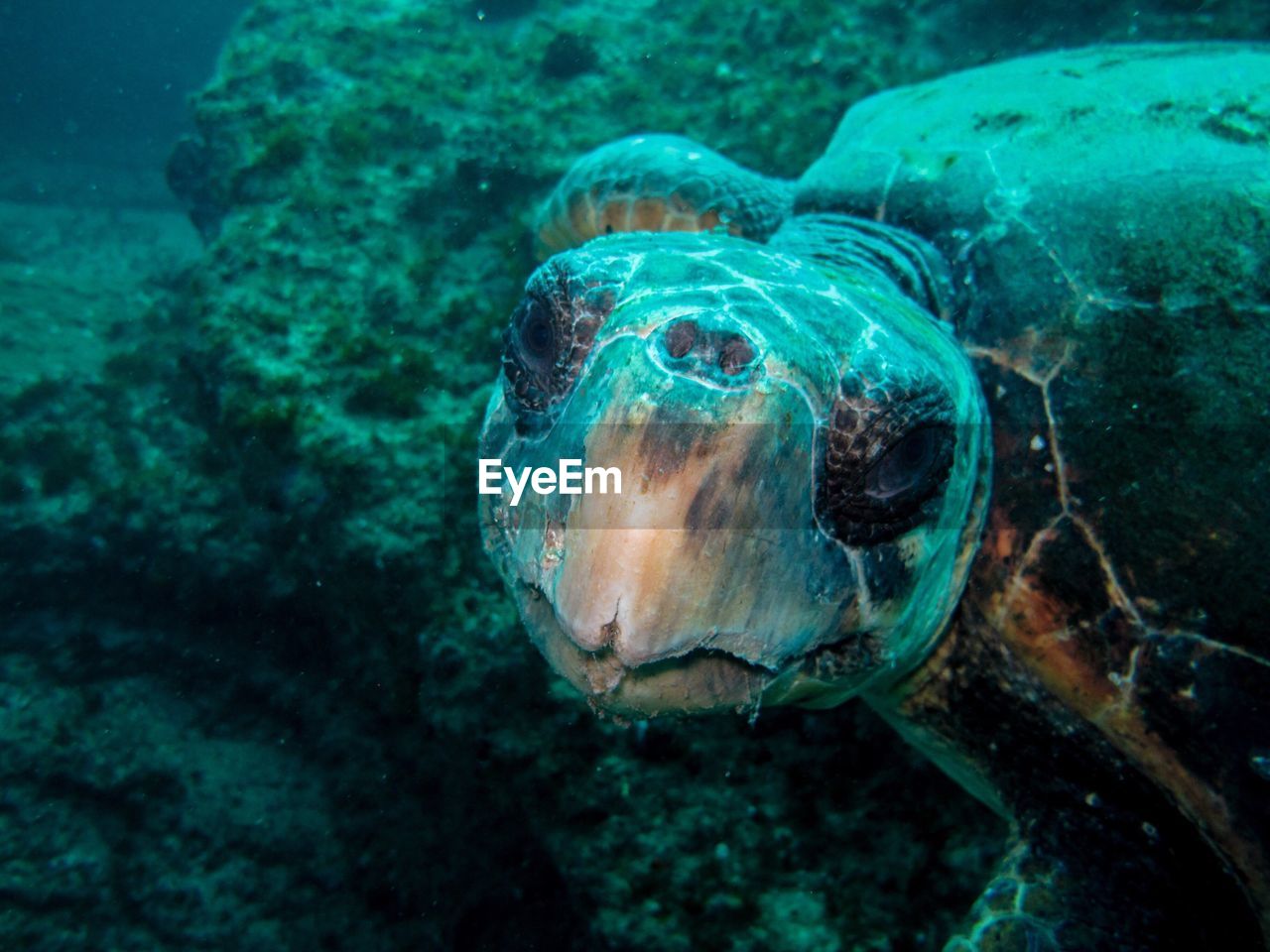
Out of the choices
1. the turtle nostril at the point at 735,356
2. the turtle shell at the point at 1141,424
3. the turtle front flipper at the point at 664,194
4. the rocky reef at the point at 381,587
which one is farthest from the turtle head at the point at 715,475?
the turtle front flipper at the point at 664,194

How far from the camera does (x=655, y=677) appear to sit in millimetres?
1414

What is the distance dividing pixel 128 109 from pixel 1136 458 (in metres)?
38.8

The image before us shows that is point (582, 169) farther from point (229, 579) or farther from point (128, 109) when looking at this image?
point (128, 109)

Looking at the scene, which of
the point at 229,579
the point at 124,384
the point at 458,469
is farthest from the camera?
the point at 124,384

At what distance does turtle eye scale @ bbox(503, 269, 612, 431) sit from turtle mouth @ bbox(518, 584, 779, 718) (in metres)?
0.47

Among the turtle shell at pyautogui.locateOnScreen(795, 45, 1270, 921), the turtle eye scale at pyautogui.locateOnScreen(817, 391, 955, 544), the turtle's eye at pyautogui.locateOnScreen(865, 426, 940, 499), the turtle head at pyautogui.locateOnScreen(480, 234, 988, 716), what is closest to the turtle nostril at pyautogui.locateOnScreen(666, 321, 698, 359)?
the turtle head at pyautogui.locateOnScreen(480, 234, 988, 716)

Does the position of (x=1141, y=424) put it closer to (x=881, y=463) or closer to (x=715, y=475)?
(x=881, y=463)

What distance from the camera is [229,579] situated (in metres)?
4.48

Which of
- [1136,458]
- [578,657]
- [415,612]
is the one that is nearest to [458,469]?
[415,612]

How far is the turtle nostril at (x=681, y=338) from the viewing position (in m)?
1.39

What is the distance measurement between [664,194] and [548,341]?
6.84 feet

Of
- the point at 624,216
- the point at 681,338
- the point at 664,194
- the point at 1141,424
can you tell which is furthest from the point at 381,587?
the point at 1141,424

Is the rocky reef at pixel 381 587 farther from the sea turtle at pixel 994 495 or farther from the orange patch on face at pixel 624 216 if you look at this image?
the sea turtle at pixel 994 495

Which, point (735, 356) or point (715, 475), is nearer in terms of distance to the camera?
point (715, 475)
